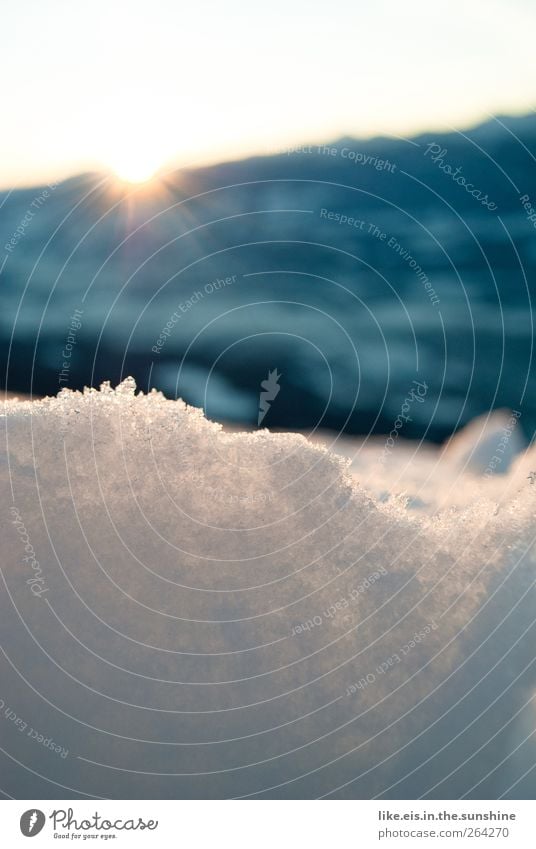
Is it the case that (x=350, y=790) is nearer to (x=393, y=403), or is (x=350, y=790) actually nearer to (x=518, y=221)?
(x=393, y=403)

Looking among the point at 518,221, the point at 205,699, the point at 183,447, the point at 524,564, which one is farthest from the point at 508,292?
the point at 205,699
